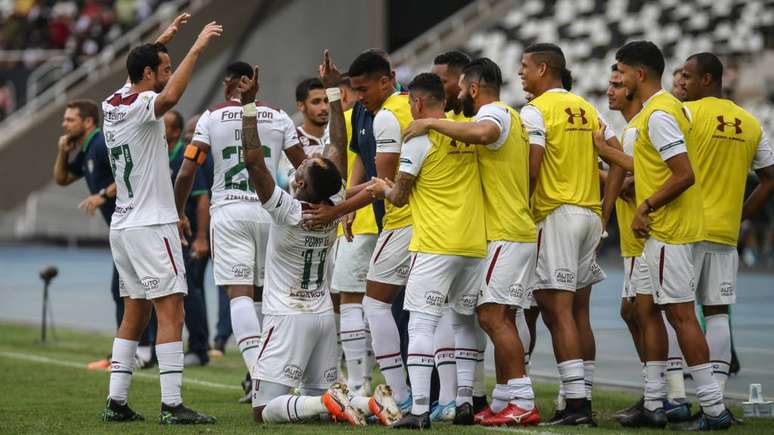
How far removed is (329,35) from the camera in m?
34.8

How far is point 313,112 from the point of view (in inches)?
413

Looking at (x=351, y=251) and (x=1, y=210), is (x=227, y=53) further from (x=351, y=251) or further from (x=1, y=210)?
(x=351, y=251)

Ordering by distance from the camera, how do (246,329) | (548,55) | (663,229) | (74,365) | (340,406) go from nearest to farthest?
(340,406) → (663,229) → (548,55) → (246,329) → (74,365)

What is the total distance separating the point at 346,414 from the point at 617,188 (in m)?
2.53

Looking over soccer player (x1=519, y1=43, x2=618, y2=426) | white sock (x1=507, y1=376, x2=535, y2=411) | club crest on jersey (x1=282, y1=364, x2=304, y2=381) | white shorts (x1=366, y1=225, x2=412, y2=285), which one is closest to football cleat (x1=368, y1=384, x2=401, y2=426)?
club crest on jersey (x1=282, y1=364, x2=304, y2=381)

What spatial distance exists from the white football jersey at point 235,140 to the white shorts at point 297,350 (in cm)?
179

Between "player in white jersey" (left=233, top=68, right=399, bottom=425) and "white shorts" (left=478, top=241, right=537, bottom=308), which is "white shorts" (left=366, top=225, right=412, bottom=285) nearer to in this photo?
"player in white jersey" (left=233, top=68, right=399, bottom=425)

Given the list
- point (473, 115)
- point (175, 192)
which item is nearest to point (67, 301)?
point (175, 192)

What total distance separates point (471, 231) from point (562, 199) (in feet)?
2.81

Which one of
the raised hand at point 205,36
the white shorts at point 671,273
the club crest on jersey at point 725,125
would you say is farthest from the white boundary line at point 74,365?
the club crest on jersey at point 725,125

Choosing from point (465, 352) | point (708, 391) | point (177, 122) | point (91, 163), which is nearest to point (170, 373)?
point (465, 352)

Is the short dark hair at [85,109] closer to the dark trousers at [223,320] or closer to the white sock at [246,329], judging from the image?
the dark trousers at [223,320]

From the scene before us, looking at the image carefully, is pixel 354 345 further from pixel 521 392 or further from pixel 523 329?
pixel 521 392

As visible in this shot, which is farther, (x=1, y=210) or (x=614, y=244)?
(x=1, y=210)
